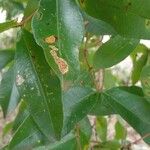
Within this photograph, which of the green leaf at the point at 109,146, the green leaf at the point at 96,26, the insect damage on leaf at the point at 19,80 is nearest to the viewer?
the insect damage on leaf at the point at 19,80

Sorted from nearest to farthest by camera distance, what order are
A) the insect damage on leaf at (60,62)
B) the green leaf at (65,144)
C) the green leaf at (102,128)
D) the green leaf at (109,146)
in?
the insect damage on leaf at (60,62) < the green leaf at (65,144) < the green leaf at (109,146) < the green leaf at (102,128)

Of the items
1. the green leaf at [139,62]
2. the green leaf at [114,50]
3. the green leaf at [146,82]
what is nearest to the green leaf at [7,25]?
the green leaf at [114,50]

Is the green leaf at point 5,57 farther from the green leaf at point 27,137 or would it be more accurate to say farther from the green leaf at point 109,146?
the green leaf at point 109,146

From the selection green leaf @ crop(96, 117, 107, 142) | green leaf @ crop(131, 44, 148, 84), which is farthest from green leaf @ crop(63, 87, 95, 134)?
green leaf @ crop(96, 117, 107, 142)

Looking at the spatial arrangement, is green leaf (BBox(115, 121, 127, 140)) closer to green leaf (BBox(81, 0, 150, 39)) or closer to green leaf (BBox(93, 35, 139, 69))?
green leaf (BBox(93, 35, 139, 69))

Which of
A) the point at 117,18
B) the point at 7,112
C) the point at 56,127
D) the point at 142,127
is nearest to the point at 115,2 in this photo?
the point at 117,18

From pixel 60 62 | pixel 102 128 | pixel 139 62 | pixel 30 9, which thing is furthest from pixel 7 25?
pixel 102 128

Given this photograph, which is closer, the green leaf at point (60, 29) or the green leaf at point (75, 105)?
the green leaf at point (60, 29)

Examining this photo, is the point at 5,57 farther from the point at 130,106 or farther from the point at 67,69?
the point at 67,69
